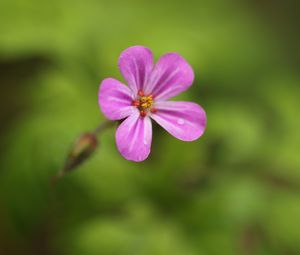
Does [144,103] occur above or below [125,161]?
above

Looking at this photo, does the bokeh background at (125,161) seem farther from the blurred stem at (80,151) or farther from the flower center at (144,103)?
the flower center at (144,103)

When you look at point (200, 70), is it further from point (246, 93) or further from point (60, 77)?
point (60, 77)

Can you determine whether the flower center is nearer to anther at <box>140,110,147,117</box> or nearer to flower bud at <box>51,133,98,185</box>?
anther at <box>140,110,147,117</box>

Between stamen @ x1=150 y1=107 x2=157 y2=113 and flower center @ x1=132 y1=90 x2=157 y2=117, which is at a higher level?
flower center @ x1=132 y1=90 x2=157 y2=117

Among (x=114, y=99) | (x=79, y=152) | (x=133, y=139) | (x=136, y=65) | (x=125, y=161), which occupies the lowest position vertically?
(x=125, y=161)

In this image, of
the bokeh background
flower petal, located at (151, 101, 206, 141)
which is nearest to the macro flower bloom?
flower petal, located at (151, 101, 206, 141)

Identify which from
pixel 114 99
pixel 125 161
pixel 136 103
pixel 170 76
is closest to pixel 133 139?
pixel 114 99

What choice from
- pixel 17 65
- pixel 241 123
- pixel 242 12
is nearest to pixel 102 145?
pixel 241 123

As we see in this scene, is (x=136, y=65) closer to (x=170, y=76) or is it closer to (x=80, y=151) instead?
(x=170, y=76)
